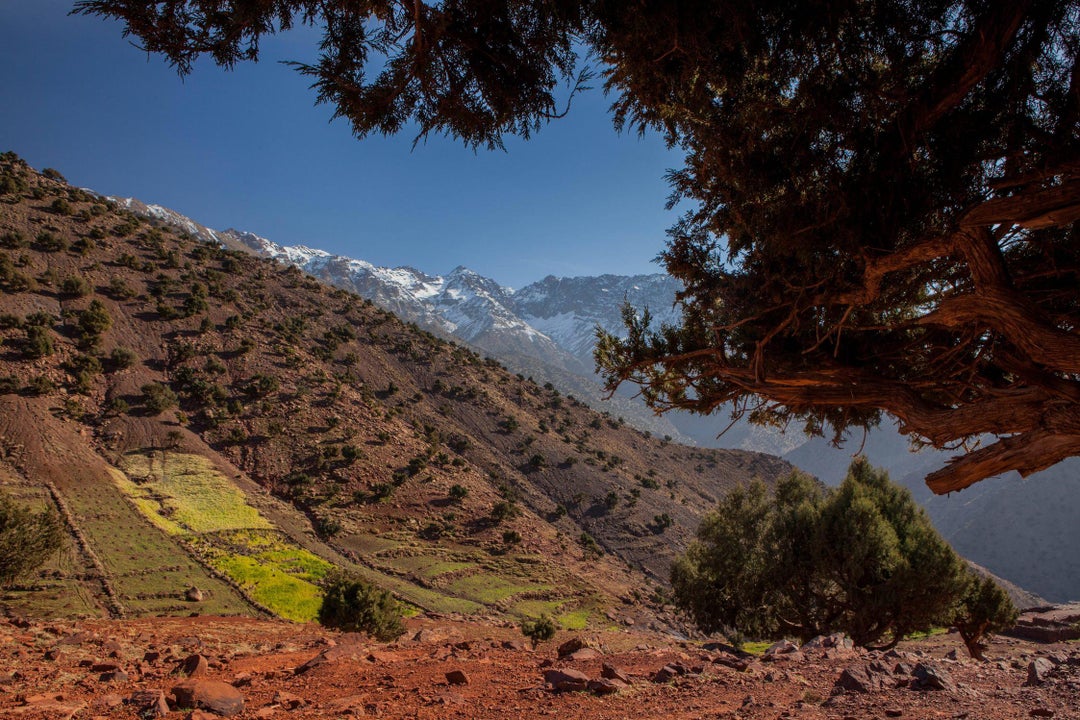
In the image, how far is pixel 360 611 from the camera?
1437 cm

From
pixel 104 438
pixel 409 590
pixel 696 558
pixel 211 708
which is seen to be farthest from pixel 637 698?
pixel 104 438

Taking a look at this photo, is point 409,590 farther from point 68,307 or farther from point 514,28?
point 68,307

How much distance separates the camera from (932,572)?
56.5 feet

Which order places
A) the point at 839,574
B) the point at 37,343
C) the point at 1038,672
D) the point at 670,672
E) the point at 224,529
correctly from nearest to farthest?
the point at 670,672 → the point at 1038,672 → the point at 839,574 → the point at 224,529 → the point at 37,343

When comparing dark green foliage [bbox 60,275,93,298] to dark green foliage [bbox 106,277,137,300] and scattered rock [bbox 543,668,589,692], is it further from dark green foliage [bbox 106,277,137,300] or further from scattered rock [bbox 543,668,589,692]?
scattered rock [bbox 543,668,589,692]

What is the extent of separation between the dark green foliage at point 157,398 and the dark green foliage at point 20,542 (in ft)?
80.8

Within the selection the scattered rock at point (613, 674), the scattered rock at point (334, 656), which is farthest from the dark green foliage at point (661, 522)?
the scattered rock at point (613, 674)

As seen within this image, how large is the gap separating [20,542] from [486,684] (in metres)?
16.9

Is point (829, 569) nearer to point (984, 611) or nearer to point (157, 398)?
point (984, 611)

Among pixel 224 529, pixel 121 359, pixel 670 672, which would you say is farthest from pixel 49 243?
pixel 670 672

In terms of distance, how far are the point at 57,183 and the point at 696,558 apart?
83722 millimetres

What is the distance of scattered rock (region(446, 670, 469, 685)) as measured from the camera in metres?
6.48

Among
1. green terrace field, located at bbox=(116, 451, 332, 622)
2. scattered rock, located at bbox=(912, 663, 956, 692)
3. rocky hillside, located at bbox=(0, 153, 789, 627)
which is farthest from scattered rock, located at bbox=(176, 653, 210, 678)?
green terrace field, located at bbox=(116, 451, 332, 622)

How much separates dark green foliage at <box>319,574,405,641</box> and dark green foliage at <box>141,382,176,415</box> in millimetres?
31839
